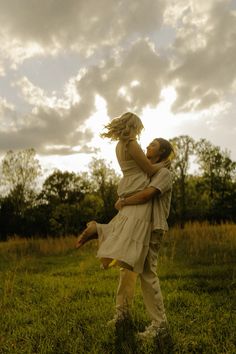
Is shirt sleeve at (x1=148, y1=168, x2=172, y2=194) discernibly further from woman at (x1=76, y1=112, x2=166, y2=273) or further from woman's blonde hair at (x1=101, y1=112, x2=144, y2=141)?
woman's blonde hair at (x1=101, y1=112, x2=144, y2=141)

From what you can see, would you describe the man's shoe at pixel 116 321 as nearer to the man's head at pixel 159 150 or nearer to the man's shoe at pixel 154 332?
the man's shoe at pixel 154 332

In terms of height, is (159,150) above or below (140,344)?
above

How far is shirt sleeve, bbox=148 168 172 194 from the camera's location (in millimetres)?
3936

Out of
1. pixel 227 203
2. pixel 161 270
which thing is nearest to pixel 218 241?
pixel 161 270

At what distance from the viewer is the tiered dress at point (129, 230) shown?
3854 millimetres

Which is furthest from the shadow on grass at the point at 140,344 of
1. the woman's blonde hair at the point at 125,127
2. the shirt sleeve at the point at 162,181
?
the woman's blonde hair at the point at 125,127

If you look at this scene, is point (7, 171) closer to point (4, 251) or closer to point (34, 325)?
point (4, 251)

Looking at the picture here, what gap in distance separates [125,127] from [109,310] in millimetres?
2654

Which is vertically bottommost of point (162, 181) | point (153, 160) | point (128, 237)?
point (128, 237)

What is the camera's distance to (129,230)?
13.0 feet

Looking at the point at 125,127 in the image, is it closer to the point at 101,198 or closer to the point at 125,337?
the point at 125,337

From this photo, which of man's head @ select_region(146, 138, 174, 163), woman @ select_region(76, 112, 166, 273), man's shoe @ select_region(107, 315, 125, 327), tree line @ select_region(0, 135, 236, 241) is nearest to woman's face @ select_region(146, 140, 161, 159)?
man's head @ select_region(146, 138, 174, 163)

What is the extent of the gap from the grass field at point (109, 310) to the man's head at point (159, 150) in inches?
71.8

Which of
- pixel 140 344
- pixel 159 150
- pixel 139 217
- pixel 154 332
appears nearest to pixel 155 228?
pixel 139 217
